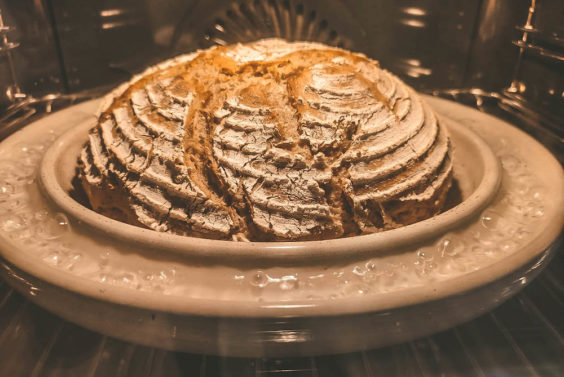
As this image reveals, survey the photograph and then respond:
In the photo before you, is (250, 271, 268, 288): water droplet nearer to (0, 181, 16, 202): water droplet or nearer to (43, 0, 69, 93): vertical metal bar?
(0, 181, 16, 202): water droplet

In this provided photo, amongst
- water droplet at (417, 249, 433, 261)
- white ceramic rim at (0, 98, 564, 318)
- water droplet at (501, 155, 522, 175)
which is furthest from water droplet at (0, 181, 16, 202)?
water droplet at (501, 155, 522, 175)

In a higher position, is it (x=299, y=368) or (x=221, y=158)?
(x=221, y=158)

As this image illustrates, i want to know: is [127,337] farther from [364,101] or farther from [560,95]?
[560,95]

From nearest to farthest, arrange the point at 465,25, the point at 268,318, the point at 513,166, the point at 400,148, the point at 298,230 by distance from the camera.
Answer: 1. the point at 268,318
2. the point at 298,230
3. the point at 400,148
4. the point at 513,166
5. the point at 465,25

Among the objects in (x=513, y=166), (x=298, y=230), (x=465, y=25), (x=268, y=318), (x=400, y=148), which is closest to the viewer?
(x=268, y=318)

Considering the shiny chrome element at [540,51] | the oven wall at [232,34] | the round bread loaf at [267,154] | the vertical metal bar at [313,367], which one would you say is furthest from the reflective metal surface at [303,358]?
the oven wall at [232,34]

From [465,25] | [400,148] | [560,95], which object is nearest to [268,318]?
[400,148]

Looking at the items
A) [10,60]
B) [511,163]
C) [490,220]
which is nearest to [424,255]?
[490,220]

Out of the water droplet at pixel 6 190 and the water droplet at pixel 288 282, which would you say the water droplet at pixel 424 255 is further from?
the water droplet at pixel 6 190
